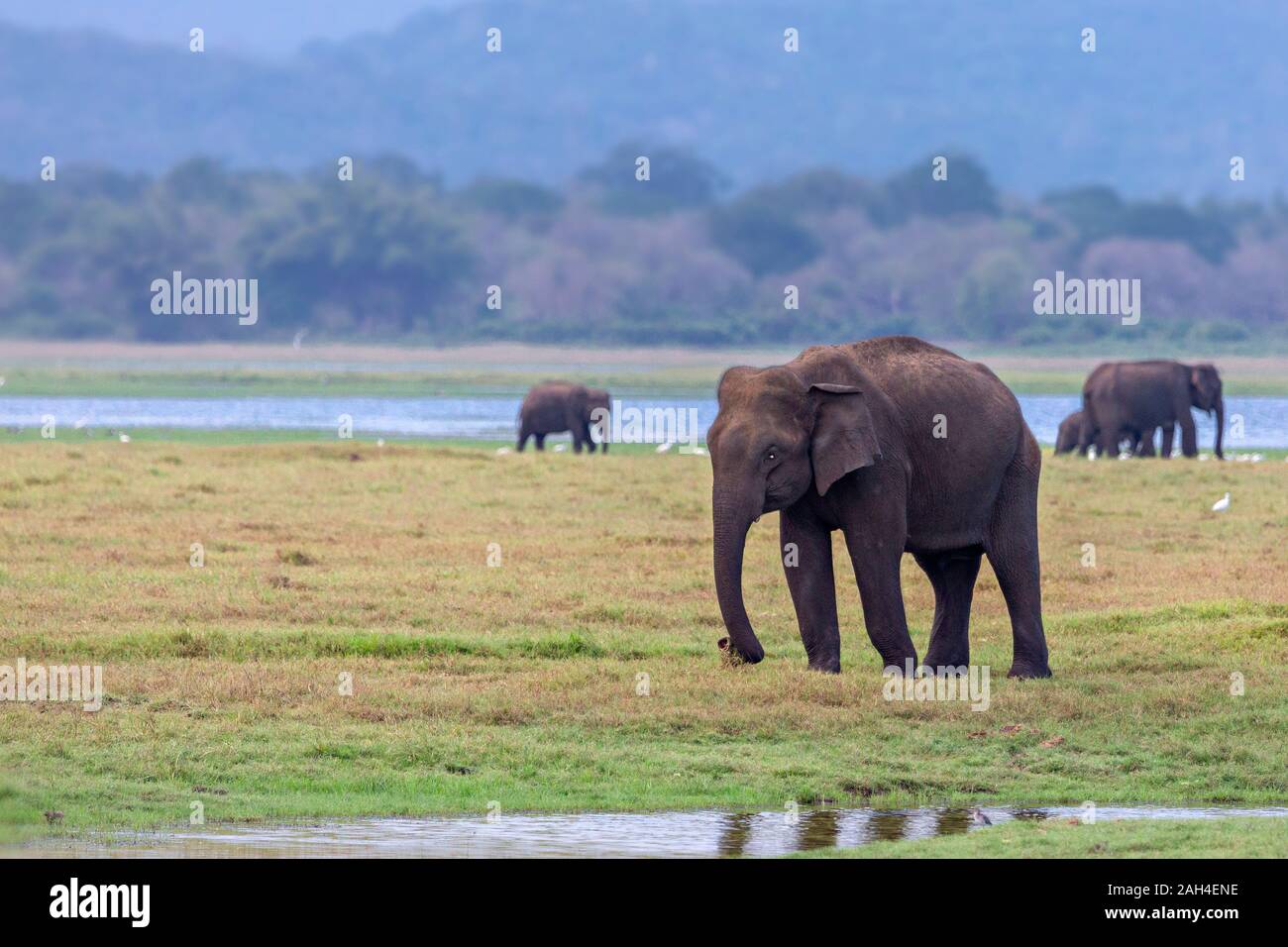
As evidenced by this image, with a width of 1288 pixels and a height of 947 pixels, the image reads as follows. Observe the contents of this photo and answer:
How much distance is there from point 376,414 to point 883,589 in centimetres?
4748

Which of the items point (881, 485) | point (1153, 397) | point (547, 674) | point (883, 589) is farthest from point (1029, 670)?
point (1153, 397)

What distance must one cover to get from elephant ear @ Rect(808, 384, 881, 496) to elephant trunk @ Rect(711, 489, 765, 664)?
56 cm

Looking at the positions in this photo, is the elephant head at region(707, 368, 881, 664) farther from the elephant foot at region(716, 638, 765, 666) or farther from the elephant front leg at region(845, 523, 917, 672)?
the elephant front leg at region(845, 523, 917, 672)

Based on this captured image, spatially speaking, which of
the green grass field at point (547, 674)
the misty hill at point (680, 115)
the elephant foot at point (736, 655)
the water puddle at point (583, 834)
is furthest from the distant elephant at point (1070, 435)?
the misty hill at point (680, 115)

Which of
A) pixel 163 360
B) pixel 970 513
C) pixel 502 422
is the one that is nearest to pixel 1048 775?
pixel 970 513

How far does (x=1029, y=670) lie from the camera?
13422 mm

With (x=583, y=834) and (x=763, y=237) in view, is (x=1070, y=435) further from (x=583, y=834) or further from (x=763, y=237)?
(x=763, y=237)

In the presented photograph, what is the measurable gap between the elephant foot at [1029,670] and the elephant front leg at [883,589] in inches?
30.4

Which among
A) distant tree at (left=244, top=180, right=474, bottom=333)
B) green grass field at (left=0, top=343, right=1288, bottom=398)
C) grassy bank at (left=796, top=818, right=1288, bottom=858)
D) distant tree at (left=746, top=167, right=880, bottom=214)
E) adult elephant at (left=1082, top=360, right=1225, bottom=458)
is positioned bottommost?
grassy bank at (left=796, top=818, right=1288, bottom=858)

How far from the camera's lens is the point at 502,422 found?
55.7 metres

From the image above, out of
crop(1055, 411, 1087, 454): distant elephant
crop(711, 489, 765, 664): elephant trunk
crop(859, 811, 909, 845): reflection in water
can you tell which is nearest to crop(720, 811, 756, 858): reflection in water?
crop(859, 811, 909, 845): reflection in water

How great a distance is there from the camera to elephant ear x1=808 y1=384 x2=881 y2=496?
12.5 metres
